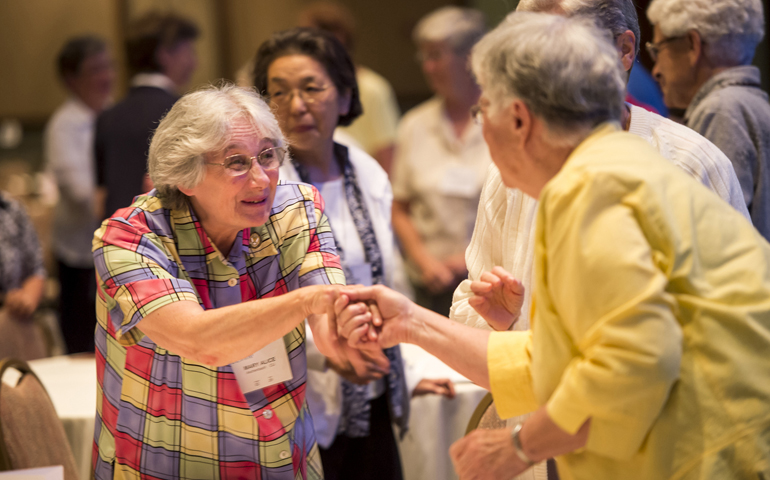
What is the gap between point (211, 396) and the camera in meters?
1.66

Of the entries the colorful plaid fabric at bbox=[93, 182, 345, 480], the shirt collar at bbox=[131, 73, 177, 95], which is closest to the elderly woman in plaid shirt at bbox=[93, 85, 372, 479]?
the colorful plaid fabric at bbox=[93, 182, 345, 480]


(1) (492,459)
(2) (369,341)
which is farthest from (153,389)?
(1) (492,459)

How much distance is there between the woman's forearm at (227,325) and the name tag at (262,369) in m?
0.11

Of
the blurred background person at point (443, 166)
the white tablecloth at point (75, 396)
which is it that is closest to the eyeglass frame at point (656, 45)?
the blurred background person at point (443, 166)

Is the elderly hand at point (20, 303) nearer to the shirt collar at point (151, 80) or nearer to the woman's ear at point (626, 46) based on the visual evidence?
the shirt collar at point (151, 80)

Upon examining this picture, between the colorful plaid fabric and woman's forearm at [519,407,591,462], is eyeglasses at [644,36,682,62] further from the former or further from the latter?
woman's forearm at [519,407,591,462]

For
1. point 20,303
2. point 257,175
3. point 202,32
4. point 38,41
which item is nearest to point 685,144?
point 257,175

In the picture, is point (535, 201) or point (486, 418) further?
point (486, 418)

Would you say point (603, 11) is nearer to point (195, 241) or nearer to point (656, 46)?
point (656, 46)

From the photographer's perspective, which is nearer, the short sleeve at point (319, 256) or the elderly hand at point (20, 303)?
the short sleeve at point (319, 256)

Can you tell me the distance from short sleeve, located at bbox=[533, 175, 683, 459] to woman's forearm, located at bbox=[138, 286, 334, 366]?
0.58 meters

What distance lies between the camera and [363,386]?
7.55ft

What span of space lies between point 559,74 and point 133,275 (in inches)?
38.3

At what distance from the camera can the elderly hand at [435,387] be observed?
236cm
